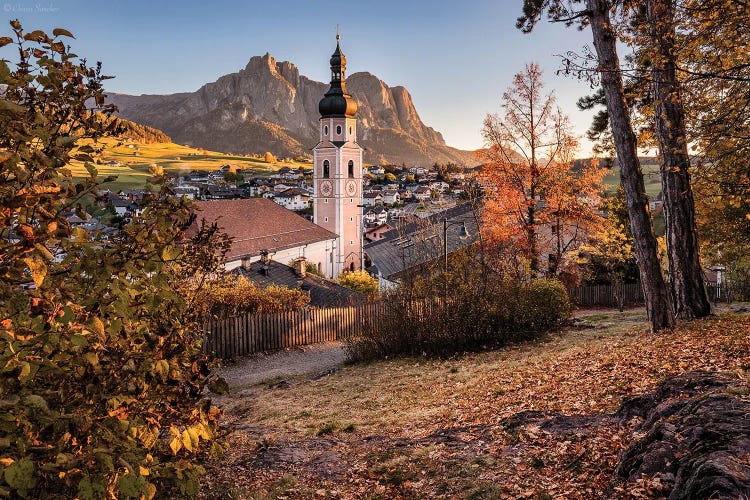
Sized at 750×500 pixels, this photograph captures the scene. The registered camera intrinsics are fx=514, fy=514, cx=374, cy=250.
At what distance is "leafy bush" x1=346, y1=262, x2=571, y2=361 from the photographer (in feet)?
51.4

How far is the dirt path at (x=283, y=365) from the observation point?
17.3 m

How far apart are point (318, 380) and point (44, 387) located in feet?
39.4

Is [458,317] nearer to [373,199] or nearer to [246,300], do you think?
[246,300]

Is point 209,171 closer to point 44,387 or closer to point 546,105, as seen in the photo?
point 546,105

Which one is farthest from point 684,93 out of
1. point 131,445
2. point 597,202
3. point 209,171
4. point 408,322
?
point 209,171

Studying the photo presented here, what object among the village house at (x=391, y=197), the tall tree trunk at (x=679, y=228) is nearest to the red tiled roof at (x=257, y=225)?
the tall tree trunk at (x=679, y=228)

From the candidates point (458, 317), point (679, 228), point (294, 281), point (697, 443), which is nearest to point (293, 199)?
point (294, 281)

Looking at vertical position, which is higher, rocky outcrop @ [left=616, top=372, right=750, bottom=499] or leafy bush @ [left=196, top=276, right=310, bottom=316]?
leafy bush @ [left=196, top=276, right=310, bottom=316]

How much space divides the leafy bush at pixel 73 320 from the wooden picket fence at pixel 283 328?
1433 centimetres

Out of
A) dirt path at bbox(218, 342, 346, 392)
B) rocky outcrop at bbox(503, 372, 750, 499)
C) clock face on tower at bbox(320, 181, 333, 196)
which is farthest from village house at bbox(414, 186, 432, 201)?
rocky outcrop at bbox(503, 372, 750, 499)

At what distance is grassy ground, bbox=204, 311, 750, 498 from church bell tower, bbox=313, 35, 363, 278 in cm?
5172

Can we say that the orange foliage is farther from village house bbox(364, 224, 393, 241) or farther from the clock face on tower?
village house bbox(364, 224, 393, 241)

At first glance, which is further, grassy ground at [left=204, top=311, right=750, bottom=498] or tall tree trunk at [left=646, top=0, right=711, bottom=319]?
tall tree trunk at [left=646, top=0, right=711, bottom=319]

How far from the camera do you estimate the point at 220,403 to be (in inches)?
508
